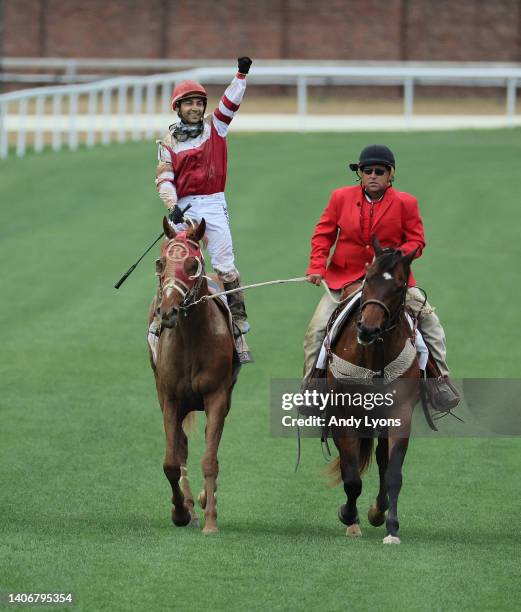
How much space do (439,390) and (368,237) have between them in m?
1.22

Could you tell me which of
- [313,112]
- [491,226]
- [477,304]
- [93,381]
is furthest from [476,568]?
[313,112]

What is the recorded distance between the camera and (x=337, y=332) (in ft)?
35.4

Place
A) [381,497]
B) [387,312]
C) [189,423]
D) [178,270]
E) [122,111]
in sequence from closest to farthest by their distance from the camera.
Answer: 1. [387,312]
2. [178,270]
3. [381,497]
4. [189,423]
5. [122,111]

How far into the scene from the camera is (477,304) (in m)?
22.5

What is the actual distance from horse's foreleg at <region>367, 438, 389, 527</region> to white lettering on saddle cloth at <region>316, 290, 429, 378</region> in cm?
75

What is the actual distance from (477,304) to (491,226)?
16.4 feet

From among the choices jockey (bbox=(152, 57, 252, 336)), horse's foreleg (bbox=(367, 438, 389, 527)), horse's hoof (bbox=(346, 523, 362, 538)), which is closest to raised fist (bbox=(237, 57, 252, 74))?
jockey (bbox=(152, 57, 252, 336))

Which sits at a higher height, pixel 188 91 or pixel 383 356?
pixel 188 91

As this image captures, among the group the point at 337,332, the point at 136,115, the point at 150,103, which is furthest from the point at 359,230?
the point at 136,115

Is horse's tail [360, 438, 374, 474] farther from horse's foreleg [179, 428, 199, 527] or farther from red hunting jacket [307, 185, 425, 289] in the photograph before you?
horse's foreleg [179, 428, 199, 527]

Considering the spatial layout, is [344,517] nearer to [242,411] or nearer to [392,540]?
[392,540]

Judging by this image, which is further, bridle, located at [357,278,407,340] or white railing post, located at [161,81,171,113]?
white railing post, located at [161,81,171,113]

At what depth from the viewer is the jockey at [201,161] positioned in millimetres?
11430

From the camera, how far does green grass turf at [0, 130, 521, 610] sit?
8922mm
